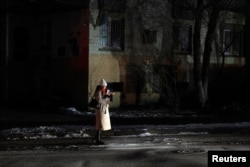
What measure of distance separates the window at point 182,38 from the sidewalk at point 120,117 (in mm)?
4311

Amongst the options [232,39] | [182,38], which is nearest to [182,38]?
[182,38]

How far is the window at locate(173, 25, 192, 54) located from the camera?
24.2m

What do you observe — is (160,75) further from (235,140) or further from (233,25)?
(235,140)

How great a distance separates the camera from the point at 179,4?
2152cm

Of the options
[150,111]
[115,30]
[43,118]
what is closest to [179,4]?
[115,30]

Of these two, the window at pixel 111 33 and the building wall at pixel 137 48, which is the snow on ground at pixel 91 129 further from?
the window at pixel 111 33

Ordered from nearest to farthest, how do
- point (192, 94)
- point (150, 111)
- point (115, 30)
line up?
point (150, 111)
point (115, 30)
point (192, 94)

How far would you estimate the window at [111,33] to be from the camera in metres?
22.0

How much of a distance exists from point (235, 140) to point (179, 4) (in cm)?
938

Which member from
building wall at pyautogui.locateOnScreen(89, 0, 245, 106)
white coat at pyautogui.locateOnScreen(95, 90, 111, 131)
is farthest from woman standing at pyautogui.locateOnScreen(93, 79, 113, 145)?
building wall at pyautogui.locateOnScreen(89, 0, 245, 106)

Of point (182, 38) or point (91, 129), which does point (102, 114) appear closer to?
point (91, 129)

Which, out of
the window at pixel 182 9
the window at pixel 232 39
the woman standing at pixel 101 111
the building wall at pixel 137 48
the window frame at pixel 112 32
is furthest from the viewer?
the window at pixel 232 39

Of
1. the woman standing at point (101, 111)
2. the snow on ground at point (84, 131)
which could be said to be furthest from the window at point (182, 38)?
the woman standing at point (101, 111)

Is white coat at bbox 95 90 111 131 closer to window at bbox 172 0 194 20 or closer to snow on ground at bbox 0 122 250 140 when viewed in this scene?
snow on ground at bbox 0 122 250 140
